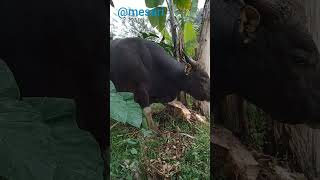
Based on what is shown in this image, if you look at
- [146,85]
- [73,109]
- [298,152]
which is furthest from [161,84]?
[298,152]

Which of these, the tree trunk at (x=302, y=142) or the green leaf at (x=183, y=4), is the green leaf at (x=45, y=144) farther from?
the tree trunk at (x=302, y=142)

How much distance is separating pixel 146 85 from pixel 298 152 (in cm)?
141

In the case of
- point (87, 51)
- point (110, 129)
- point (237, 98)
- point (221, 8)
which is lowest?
point (110, 129)

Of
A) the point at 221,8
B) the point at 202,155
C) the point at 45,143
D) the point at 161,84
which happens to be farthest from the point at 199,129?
the point at 45,143

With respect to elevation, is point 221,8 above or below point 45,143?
above

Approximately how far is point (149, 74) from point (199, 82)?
423 mm

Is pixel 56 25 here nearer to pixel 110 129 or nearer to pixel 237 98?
pixel 110 129

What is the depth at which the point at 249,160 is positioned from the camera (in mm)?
3984

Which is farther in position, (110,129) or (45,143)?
(110,129)

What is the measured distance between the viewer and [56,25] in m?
3.94

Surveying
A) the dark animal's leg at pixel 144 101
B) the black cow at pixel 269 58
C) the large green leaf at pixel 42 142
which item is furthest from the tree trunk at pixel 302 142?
the large green leaf at pixel 42 142

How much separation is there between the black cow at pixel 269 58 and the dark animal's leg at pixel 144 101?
1.88 ft

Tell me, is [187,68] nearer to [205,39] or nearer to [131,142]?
[205,39]

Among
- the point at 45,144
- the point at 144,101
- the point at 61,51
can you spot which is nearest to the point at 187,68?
the point at 144,101
